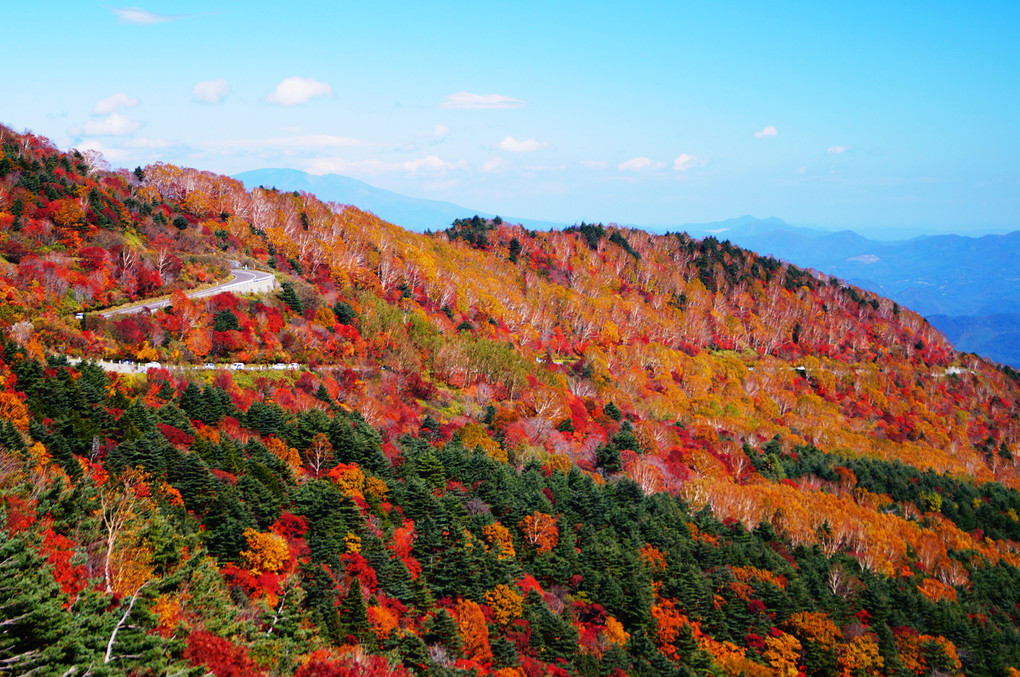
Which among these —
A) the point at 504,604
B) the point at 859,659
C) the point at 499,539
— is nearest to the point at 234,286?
the point at 499,539

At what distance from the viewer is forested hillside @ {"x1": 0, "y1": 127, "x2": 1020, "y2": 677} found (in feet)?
80.6

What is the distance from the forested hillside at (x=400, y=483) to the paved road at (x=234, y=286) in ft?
5.65

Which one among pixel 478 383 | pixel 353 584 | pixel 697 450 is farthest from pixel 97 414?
pixel 697 450

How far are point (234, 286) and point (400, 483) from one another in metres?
30.8

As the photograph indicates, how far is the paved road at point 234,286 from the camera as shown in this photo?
54031mm

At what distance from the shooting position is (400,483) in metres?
44.9

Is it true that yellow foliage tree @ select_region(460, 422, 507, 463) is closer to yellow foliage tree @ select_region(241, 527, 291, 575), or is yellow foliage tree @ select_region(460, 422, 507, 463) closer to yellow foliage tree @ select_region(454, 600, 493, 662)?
yellow foliage tree @ select_region(454, 600, 493, 662)

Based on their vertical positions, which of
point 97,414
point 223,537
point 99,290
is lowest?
point 223,537

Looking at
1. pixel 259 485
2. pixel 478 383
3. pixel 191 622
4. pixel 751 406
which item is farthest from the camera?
pixel 751 406

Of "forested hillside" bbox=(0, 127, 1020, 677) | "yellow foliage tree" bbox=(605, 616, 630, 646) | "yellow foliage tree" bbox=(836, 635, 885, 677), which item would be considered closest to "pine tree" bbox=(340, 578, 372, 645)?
"forested hillside" bbox=(0, 127, 1020, 677)

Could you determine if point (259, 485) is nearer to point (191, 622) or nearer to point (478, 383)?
point (191, 622)

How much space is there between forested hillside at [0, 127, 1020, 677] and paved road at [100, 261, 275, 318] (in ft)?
5.65

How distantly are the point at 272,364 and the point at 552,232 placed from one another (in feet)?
348

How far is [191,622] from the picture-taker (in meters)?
21.7
